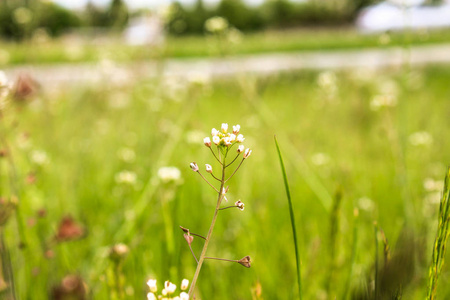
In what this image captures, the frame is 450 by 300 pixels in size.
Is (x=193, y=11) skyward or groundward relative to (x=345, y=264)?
skyward

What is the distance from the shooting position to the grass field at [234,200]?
0.77 metres

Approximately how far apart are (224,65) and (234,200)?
701 cm

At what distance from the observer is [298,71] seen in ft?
19.6

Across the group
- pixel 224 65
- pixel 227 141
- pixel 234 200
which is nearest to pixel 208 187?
pixel 234 200

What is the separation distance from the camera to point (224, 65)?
850 cm

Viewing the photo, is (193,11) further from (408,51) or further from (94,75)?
(408,51)

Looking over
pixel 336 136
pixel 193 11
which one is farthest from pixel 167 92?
pixel 193 11

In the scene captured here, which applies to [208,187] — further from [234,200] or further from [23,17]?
[23,17]

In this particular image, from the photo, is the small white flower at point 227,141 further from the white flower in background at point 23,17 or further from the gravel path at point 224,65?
the white flower in background at point 23,17

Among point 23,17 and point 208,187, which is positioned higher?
point 23,17

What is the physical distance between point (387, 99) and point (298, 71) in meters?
4.74

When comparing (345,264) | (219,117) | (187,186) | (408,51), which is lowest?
(345,264)

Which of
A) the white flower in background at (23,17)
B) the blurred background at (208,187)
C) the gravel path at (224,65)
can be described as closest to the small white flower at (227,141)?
the blurred background at (208,187)

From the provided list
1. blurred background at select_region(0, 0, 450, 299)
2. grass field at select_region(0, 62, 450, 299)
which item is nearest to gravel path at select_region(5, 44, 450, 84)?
blurred background at select_region(0, 0, 450, 299)
